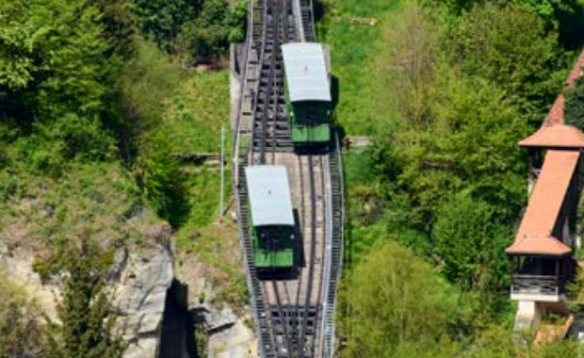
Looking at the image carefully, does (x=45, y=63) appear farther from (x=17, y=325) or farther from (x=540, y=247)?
(x=540, y=247)

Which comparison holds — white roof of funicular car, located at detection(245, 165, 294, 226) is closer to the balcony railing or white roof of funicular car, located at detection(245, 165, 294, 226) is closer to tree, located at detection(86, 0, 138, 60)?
tree, located at detection(86, 0, 138, 60)

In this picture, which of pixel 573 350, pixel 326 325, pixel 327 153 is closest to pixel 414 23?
pixel 327 153

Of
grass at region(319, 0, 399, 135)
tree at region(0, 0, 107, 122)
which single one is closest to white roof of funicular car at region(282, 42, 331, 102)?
grass at region(319, 0, 399, 135)

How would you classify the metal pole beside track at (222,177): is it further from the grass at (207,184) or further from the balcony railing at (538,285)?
the balcony railing at (538,285)

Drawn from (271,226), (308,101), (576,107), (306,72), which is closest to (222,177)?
(308,101)

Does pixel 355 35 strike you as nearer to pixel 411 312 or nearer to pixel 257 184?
pixel 257 184
